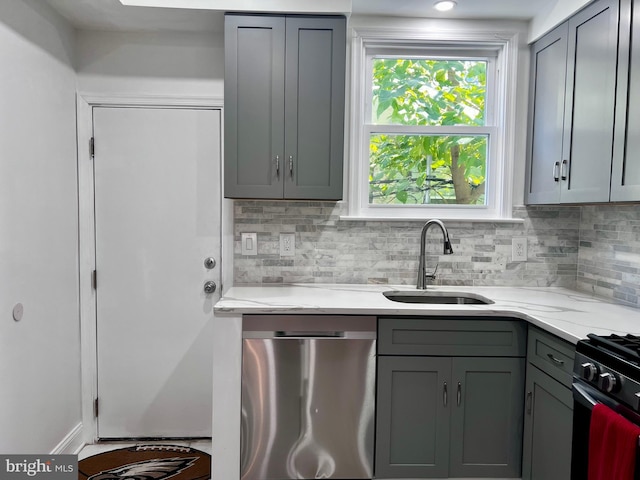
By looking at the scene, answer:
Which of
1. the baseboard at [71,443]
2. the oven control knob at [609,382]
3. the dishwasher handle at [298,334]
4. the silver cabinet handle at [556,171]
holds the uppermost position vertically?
the silver cabinet handle at [556,171]

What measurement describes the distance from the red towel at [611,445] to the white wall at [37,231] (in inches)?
89.7

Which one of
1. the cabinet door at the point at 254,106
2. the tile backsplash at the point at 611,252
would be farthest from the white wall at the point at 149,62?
the tile backsplash at the point at 611,252

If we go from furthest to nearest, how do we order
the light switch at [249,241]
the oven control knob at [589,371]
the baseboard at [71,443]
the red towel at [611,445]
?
the light switch at [249,241] < the baseboard at [71,443] < the oven control knob at [589,371] < the red towel at [611,445]

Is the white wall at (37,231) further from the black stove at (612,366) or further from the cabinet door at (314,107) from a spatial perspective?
the black stove at (612,366)

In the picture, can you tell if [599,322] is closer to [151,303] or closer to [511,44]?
[511,44]

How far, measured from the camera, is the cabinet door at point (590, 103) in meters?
1.98

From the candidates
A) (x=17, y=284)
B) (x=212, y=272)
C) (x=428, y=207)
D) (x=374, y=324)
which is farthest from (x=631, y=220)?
(x=17, y=284)

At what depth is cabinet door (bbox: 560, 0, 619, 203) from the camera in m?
1.98

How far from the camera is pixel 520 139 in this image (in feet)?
9.00

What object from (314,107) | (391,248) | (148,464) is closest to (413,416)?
(391,248)

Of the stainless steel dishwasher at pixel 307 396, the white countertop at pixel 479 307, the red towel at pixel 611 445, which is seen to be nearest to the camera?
the red towel at pixel 611 445

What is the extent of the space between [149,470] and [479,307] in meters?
1.90

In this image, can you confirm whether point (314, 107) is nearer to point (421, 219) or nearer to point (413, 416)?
point (421, 219)

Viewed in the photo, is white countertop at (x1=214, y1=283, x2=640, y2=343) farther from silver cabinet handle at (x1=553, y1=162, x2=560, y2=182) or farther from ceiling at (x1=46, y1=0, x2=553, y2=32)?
ceiling at (x1=46, y1=0, x2=553, y2=32)
